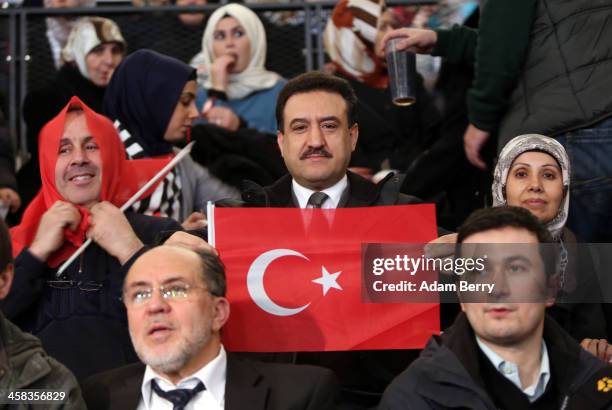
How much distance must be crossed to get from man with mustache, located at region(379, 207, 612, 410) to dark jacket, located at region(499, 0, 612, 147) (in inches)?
59.0

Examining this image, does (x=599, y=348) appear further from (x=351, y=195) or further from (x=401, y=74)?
(x=401, y=74)

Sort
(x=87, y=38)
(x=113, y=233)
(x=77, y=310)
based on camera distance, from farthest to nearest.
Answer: (x=87, y=38)
(x=113, y=233)
(x=77, y=310)

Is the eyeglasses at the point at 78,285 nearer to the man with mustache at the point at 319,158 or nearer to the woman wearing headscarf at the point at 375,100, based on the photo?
the man with mustache at the point at 319,158

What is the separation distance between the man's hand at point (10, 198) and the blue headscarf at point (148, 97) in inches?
27.0

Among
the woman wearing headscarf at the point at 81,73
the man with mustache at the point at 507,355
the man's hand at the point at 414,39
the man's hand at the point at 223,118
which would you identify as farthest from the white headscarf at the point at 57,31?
the man with mustache at the point at 507,355

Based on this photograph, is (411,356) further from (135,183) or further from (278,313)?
(135,183)

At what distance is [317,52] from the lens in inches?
331

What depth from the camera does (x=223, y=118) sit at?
761 cm

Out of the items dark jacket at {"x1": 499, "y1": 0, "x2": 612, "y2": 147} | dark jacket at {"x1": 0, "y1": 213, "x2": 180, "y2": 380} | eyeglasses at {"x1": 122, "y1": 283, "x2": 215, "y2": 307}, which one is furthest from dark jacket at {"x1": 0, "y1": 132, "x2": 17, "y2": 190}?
dark jacket at {"x1": 499, "y1": 0, "x2": 612, "y2": 147}

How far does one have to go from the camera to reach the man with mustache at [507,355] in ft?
15.0

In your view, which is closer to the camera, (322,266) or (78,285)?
(322,266)

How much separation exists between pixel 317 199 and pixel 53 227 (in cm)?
120

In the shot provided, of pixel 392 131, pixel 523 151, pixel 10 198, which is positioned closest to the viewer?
pixel 523 151

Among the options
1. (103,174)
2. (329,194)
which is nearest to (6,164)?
(103,174)
